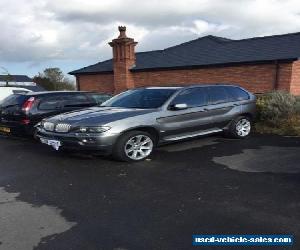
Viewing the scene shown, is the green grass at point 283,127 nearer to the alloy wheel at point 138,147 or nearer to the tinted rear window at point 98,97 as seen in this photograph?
the alloy wheel at point 138,147

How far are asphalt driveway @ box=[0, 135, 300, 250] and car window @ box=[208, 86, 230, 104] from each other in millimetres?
1355

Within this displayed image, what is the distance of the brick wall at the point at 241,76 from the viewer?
15.0 metres

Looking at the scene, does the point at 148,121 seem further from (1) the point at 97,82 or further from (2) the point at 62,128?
(1) the point at 97,82

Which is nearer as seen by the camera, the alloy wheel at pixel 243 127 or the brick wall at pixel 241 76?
the alloy wheel at pixel 243 127

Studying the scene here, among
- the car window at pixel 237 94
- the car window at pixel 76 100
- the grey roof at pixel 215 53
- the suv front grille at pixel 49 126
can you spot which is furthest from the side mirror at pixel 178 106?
the grey roof at pixel 215 53

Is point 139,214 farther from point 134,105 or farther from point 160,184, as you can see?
point 134,105

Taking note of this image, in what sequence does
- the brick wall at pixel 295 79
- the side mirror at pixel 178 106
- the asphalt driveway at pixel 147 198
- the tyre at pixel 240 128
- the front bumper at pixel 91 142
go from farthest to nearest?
the brick wall at pixel 295 79, the tyre at pixel 240 128, the side mirror at pixel 178 106, the front bumper at pixel 91 142, the asphalt driveway at pixel 147 198

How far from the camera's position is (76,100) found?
10.9 meters

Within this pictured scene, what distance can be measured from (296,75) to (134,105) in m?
9.25

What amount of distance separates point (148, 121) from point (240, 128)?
3.14 m

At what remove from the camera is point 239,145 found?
28.9 feet

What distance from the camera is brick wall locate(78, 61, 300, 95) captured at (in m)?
15.0

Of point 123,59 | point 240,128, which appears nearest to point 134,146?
point 240,128

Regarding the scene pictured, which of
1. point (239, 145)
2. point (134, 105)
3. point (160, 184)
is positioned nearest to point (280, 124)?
point (239, 145)
